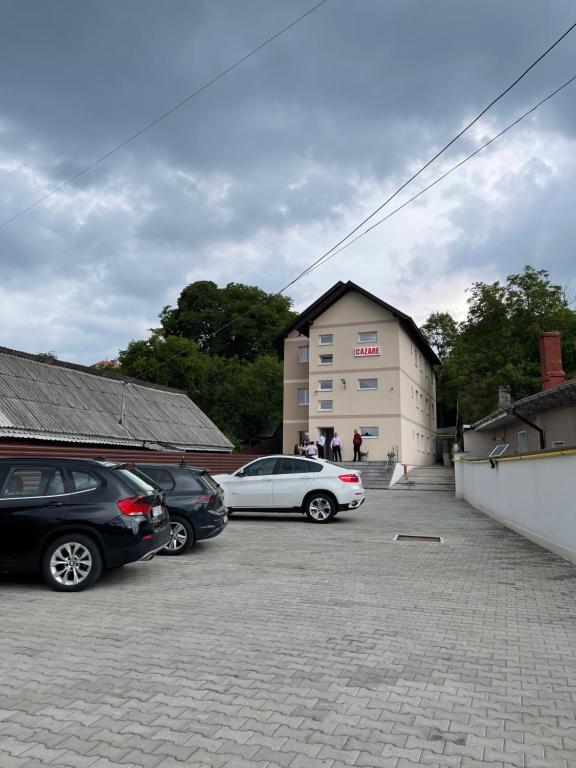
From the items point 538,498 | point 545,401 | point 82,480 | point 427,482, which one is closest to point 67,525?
point 82,480

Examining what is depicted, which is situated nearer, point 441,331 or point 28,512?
point 28,512

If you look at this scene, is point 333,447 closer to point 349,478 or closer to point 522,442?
point 522,442

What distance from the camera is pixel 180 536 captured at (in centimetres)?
977

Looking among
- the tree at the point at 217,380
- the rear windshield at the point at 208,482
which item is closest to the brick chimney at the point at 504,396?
the tree at the point at 217,380

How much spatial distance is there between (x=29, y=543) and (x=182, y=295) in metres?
60.1

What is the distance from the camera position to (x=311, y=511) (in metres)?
14.4

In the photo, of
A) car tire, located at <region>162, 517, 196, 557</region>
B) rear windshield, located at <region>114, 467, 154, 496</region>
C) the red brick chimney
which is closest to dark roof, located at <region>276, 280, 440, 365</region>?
the red brick chimney

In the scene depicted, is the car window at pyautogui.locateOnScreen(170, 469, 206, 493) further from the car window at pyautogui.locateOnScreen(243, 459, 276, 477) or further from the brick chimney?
the brick chimney

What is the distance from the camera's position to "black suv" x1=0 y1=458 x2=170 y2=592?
685 centimetres

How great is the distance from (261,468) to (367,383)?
2407 centimetres

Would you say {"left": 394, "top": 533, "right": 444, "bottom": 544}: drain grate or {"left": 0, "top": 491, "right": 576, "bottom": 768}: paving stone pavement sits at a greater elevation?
{"left": 394, "top": 533, "right": 444, "bottom": 544}: drain grate

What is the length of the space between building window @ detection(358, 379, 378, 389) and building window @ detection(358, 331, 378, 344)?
8.18 feet

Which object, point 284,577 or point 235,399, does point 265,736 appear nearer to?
point 284,577

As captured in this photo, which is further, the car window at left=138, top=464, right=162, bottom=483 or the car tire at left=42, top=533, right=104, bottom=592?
the car window at left=138, top=464, right=162, bottom=483
